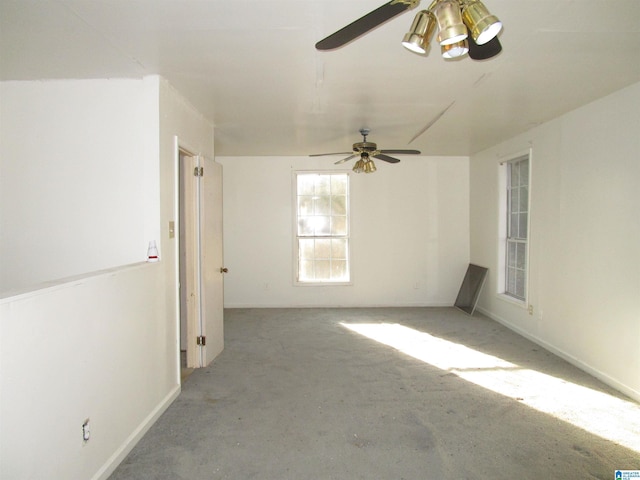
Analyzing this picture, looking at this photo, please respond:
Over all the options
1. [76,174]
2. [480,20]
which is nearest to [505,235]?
[480,20]

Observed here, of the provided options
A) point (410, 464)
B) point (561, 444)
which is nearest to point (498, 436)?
point (561, 444)

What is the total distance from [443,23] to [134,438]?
277 cm

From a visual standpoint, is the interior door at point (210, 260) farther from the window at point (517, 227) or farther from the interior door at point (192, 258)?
the window at point (517, 227)

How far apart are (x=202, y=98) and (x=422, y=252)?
4.25 meters

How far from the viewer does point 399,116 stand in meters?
3.79

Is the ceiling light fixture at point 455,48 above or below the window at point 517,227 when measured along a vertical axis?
above

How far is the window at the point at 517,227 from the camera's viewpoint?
462 cm

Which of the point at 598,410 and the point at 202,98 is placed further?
the point at 202,98

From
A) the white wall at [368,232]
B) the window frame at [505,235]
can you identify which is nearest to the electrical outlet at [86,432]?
the white wall at [368,232]

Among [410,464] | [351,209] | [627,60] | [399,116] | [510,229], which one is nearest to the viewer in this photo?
[410,464]

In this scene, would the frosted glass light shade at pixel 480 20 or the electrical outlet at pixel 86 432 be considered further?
the electrical outlet at pixel 86 432

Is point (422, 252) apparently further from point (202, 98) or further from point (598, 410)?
point (202, 98)

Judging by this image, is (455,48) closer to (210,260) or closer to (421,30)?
(421,30)

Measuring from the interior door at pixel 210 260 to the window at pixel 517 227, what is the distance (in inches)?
142
